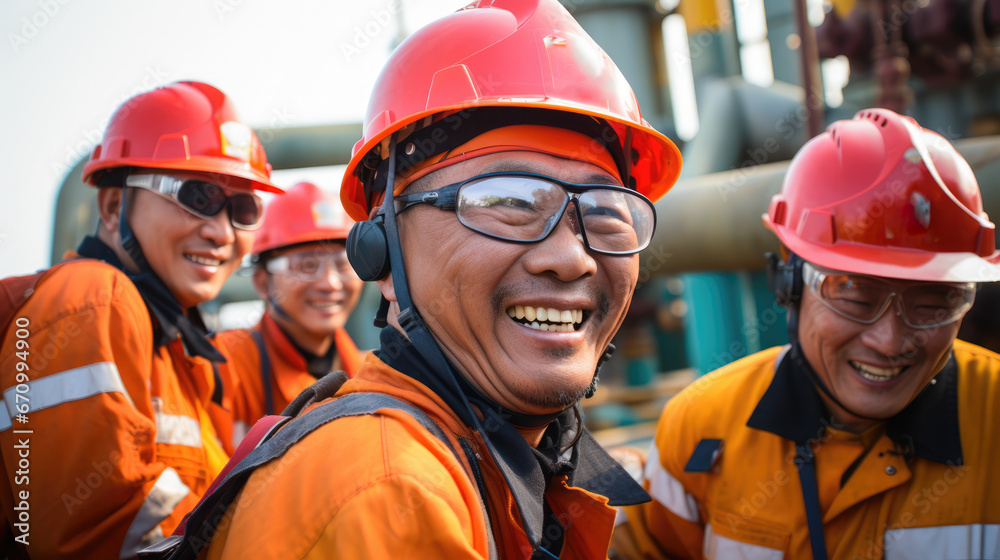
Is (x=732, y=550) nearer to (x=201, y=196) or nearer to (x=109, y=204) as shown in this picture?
(x=201, y=196)

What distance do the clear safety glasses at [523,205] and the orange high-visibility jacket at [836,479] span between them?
1177 mm

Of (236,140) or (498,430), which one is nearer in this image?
(498,430)

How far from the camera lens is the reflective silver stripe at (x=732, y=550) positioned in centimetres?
206

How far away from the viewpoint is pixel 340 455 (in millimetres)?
1003

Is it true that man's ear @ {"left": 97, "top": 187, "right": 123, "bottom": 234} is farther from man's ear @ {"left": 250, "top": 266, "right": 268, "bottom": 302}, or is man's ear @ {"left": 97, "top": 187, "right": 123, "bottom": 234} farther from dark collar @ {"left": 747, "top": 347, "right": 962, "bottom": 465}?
dark collar @ {"left": 747, "top": 347, "right": 962, "bottom": 465}

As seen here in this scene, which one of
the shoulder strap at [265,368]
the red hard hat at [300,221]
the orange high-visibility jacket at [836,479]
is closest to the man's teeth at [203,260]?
the shoulder strap at [265,368]

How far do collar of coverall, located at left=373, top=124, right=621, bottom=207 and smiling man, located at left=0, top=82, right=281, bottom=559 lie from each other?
118cm

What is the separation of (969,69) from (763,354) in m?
3.79

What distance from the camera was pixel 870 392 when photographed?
2.02m

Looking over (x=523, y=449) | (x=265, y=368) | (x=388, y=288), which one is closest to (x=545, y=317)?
(x=523, y=449)

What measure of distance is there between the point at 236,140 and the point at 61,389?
1203mm

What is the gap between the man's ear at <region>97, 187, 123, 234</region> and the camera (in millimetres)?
2494

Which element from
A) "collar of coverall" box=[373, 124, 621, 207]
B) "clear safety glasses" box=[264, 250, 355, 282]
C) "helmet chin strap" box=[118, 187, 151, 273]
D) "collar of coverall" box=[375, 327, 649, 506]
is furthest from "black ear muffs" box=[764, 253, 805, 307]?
"clear safety glasses" box=[264, 250, 355, 282]

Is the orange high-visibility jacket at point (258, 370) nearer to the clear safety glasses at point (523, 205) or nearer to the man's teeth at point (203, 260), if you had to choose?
the man's teeth at point (203, 260)
